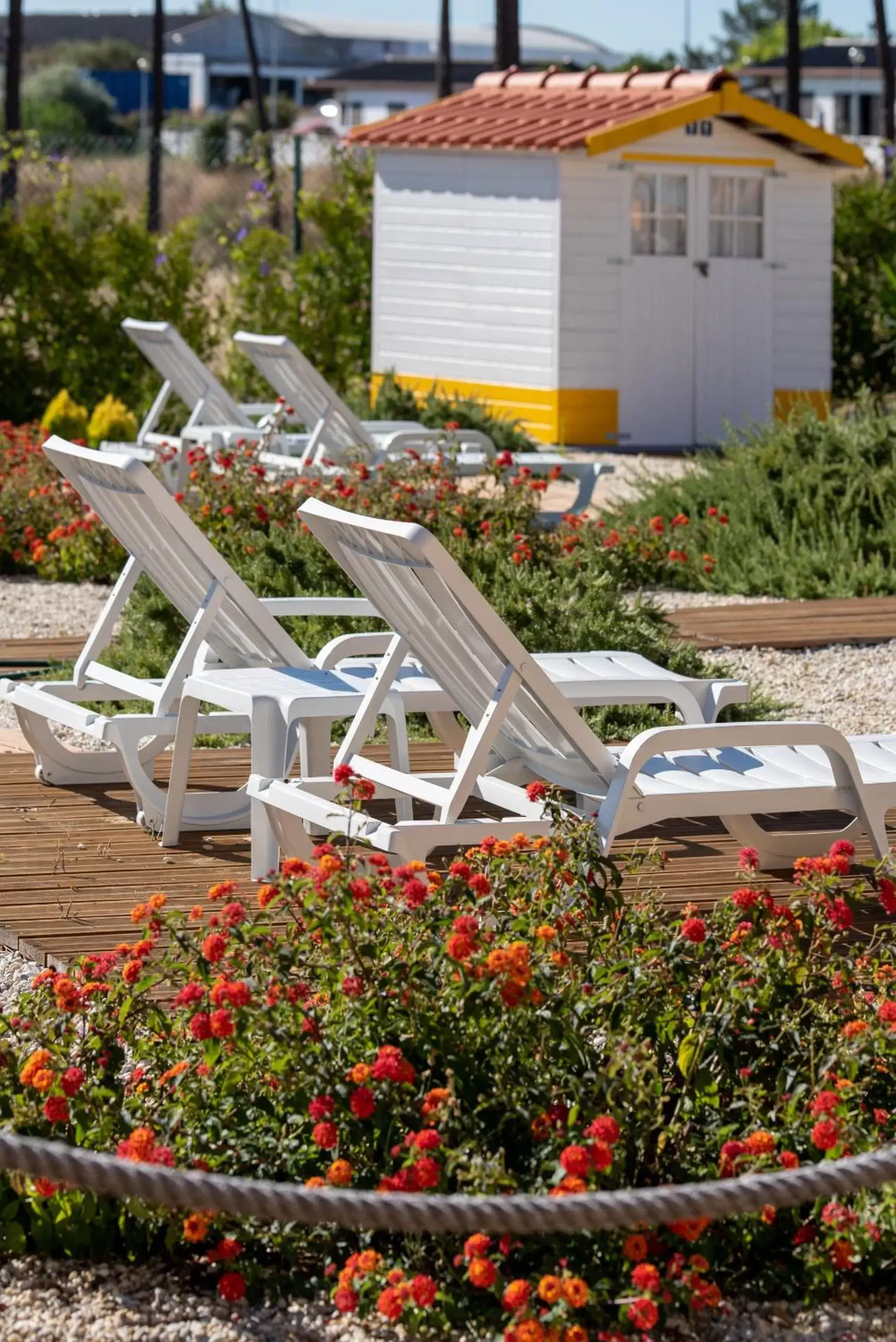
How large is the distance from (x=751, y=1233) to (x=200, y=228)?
36464mm

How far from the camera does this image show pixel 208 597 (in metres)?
5.36

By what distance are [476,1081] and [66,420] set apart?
37.6 ft

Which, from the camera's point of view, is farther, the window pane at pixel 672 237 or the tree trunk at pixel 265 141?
the tree trunk at pixel 265 141

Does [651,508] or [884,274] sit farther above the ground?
[884,274]

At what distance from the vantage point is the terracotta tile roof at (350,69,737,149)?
1622cm

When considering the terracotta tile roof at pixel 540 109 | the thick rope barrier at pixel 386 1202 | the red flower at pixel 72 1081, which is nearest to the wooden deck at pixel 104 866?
the red flower at pixel 72 1081

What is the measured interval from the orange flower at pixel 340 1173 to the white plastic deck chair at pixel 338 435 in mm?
7461

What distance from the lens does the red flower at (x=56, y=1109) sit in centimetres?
306

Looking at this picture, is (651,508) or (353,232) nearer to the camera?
(651,508)

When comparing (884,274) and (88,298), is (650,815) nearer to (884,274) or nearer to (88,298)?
(88,298)

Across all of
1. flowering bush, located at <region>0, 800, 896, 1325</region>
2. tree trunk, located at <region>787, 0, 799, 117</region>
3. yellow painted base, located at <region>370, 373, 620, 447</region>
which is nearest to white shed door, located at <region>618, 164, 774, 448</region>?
yellow painted base, located at <region>370, 373, 620, 447</region>

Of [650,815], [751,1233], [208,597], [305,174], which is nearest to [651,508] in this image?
[208,597]

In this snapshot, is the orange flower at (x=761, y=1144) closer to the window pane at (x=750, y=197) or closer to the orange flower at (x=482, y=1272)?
the orange flower at (x=482, y=1272)

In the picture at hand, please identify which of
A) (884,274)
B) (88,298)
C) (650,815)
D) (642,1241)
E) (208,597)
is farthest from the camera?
(884,274)
